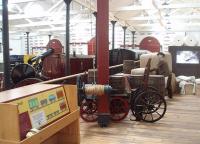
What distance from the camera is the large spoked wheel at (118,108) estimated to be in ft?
17.7

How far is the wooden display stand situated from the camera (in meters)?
2.06

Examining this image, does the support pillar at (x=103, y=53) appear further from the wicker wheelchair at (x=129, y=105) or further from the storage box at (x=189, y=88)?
the storage box at (x=189, y=88)

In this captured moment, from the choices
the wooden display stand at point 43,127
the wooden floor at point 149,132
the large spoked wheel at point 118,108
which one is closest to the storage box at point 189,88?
the wooden floor at point 149,132

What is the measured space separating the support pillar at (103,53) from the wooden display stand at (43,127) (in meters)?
2.05

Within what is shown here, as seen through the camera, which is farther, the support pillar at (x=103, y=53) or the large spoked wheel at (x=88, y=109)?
the large spoked wheel at (x=88, y=109)

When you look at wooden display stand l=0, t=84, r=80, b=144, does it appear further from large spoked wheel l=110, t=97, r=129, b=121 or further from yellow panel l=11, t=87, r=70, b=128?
large spoked wheel l=110, t=97, r=129, b=121

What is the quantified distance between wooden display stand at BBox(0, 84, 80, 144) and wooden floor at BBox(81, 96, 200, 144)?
1.26m

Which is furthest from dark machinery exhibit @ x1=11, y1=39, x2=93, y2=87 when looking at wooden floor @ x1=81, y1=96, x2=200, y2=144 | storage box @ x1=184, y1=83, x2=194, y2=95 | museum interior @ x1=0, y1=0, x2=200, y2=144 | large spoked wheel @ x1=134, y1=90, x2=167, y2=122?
storage box @ x1=184, y1=83, x2=194, y2=95

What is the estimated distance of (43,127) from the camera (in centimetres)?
245

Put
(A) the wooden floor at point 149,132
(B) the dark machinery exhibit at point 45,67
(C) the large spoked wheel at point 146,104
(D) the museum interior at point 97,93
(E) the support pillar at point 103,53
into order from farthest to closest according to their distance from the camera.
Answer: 1. (B) the dark machinery exhibit at point 45,67
2. (C) the large spoked wheel at point 146,104
3. (E) the support pillar at point 103,53
4. (A) the wooden floor at point 149,132
5. (D) the museum interior at point 97,93

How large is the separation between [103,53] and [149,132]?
5.29ft

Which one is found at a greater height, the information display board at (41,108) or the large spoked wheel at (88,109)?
the information display board at (41,108)

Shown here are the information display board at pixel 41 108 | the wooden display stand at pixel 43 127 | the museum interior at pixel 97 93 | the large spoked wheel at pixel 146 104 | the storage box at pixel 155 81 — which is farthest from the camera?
the storage box at pixel 155 81

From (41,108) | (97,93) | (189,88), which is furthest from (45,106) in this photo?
(189,88)
